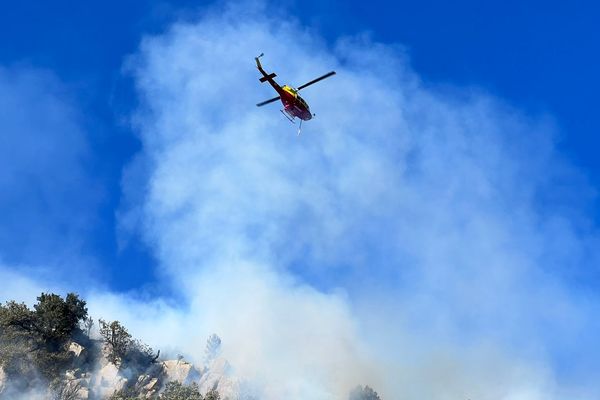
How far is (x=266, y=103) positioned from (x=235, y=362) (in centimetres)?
7336

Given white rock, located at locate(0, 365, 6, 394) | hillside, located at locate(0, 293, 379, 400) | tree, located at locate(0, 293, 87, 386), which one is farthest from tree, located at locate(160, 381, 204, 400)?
white rock, located at locate(0, 365, 6, 394)

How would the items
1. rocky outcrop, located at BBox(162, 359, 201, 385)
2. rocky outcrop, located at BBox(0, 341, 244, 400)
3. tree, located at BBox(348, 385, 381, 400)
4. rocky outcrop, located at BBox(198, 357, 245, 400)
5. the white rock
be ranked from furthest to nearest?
1. tree, located at BBox(348, 385, 381, 400)
2. rocky outcrop, located at BBox(198, 357, 245, 400)
3. rocky outcrop, located at BBox(162, 359, 201, 385)
4. rocky outcrop, located at BBox(0, 341, 244, 400)
5. the white rock

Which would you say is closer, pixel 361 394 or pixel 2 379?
pixel 2 379

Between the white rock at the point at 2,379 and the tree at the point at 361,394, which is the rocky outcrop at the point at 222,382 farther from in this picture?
the white rock at the point at 2,379

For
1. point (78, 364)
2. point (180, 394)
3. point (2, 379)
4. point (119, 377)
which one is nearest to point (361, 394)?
point (180, 394)

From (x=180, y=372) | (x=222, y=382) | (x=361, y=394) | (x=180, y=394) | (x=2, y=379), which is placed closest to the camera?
(x=2, y=379)

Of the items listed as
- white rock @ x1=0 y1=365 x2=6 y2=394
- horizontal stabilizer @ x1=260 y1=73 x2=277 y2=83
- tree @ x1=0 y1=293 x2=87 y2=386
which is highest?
horizontal stabilizer @ x1=260 y1=73 x2=277 y2=83

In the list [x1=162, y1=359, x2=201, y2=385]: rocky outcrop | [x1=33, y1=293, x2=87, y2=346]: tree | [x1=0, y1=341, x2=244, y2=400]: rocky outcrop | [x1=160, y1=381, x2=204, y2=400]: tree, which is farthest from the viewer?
[x1=162, y1=359, x2=201, y2=385]: rocky outcrop

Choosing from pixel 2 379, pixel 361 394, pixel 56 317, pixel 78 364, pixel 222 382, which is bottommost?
pixel 2 379

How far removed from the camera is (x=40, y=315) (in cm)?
9362

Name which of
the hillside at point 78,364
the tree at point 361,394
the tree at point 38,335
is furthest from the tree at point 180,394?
the tree at point 361,394

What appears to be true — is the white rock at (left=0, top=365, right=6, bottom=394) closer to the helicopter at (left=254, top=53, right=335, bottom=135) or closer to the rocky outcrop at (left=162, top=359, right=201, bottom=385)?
the rocky outcrop at (left=162, top=359, right=201, bottom=385)

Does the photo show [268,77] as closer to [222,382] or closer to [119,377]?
[119,377]

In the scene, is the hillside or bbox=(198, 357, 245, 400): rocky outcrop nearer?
the hillside
